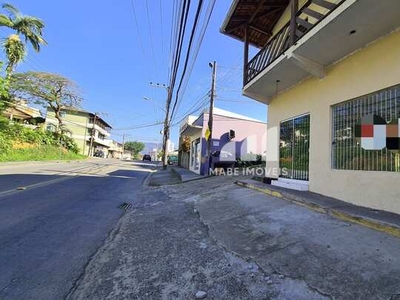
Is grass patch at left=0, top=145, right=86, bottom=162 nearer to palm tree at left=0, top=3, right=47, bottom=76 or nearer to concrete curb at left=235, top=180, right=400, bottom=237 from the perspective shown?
palm tree at left=0, top=3, right=47, bottom=76

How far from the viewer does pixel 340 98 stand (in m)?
6.69

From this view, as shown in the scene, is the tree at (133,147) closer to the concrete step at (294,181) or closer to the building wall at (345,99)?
the concrete step at (294,181)

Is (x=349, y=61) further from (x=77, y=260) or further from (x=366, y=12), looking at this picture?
(x=77, y=260)

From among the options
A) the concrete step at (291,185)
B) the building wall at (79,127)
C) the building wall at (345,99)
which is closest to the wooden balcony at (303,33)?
the building wall at (345,99)

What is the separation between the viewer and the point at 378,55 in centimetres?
562

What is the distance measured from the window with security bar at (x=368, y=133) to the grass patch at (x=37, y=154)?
26.9m

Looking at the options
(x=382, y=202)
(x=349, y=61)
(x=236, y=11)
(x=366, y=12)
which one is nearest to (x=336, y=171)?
(x=382, y=202)

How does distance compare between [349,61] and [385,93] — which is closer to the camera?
[385,93]

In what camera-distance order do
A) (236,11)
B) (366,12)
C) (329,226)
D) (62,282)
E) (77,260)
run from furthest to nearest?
(236,11) → (366,12) → (329,226) → (77,260) → (62,282)

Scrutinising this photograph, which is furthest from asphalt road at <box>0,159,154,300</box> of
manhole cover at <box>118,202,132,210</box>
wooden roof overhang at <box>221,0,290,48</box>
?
wooden roof overhang at <box>221,0,290,48</box>

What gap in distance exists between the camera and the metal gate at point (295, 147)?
8211 mm

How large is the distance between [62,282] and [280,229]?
349cm

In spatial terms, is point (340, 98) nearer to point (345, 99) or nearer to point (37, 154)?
point (345, 99)

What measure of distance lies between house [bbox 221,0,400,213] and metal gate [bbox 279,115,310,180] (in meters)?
0.03
